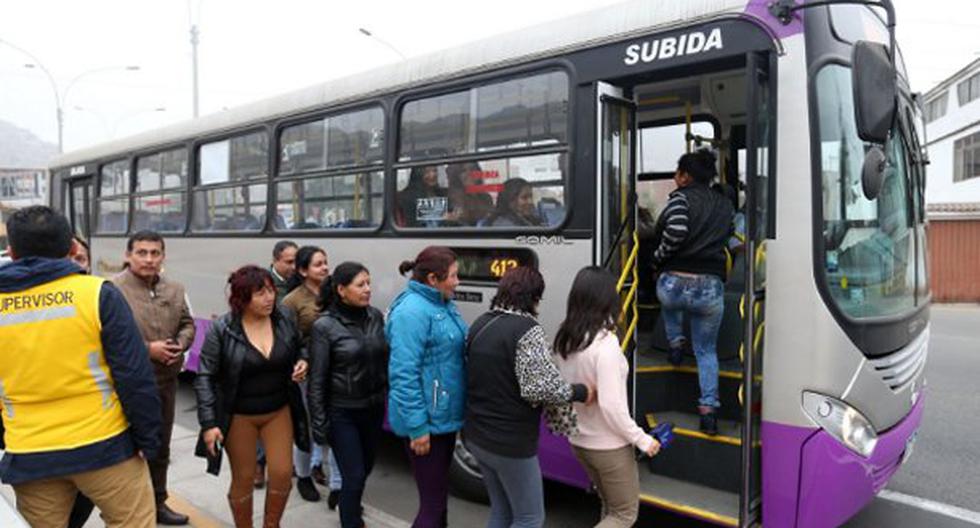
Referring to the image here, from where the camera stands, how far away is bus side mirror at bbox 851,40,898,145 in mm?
3000

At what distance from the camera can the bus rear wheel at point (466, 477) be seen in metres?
4.58

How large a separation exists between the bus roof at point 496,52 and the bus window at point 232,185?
0.59 feet

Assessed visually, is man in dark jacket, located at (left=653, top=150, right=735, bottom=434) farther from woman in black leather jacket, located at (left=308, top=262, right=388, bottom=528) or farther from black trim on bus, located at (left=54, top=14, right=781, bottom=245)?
woman in black leather jacket, located at (left=308, top=262, right=388, bottom=528)

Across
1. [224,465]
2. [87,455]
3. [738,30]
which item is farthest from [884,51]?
[224,465]

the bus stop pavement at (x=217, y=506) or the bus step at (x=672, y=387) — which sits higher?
the bus step at (x=672, y=387)

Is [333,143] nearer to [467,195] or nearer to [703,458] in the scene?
[467,195]

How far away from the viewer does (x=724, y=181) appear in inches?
222

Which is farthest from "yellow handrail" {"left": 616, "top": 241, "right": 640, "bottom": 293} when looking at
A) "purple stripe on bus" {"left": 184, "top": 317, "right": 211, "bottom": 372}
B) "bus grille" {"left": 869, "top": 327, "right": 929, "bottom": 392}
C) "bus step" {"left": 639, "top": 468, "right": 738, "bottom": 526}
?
"purple stripe on bus" {"left": 184, "top": 317, "right": 211, "bottom": 372}

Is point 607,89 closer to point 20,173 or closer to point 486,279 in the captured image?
point 486,279

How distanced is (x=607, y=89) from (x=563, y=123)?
0.31 m

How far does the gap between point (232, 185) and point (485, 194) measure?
10.1 feet

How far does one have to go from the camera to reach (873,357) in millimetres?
3281

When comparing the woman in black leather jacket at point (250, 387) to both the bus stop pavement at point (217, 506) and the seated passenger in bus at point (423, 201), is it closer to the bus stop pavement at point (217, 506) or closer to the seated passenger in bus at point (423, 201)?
the bus stop pavement at point (217, 506)

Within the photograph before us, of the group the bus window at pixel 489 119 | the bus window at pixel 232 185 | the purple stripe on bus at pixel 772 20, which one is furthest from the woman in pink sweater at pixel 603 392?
the bus window at pixel 232 185
